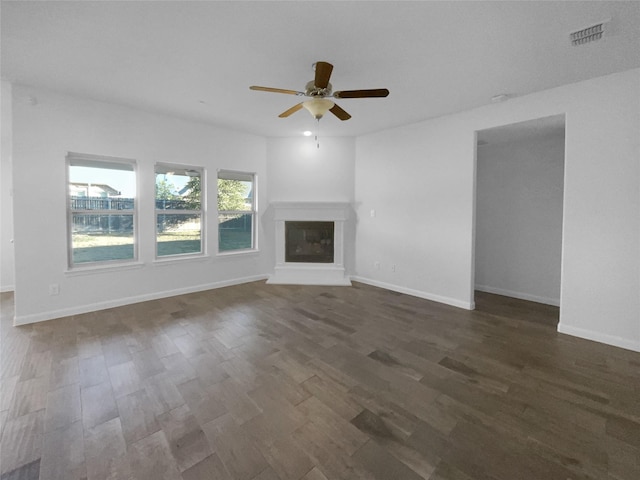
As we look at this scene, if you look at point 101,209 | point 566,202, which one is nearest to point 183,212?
point 101,209

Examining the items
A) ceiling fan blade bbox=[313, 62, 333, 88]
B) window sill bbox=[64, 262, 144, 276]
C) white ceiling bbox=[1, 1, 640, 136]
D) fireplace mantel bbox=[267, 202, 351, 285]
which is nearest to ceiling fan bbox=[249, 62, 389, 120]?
ceiling fan blade bbox=[313, 62, 333, 88]

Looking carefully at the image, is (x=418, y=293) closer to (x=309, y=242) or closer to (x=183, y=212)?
(x=309, y=242)

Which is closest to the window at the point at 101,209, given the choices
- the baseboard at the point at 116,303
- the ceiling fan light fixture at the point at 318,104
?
the baseboard at the point at 116,303

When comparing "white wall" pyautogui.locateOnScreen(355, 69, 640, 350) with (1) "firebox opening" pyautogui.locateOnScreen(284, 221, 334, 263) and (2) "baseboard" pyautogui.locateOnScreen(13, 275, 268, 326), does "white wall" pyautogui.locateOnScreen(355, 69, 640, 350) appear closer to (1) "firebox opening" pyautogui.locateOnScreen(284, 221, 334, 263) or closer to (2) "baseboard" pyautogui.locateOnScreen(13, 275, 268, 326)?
(1) "firebox opening" pyautogui.locateOnScreen(284, 221, 334, 263)

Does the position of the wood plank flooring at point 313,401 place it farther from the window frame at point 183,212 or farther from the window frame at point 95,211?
the window frame at point 183,212

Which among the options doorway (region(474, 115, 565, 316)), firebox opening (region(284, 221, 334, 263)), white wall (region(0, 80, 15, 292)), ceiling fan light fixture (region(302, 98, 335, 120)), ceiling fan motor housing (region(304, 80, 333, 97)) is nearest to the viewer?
ceiling fan motor housing (region(304, 80, 333, 97))

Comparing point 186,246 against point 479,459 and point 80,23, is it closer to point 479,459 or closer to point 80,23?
point 80,23

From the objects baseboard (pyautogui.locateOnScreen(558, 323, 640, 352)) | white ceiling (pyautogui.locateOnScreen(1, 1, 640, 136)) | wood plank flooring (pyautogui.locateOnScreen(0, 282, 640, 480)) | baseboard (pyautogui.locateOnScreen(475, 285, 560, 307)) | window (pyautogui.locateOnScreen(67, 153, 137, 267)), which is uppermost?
white ceiling (pyautogui.locateOnScreen(1, 1, 640, 136))

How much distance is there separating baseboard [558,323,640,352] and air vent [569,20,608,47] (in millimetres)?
2789

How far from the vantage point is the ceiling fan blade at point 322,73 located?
2.16 metres

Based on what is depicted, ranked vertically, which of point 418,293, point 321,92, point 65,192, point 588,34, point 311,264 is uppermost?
point 588,34

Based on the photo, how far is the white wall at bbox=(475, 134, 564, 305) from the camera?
4074 mm

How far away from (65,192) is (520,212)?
6.61 metres

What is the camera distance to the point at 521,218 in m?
4.41
